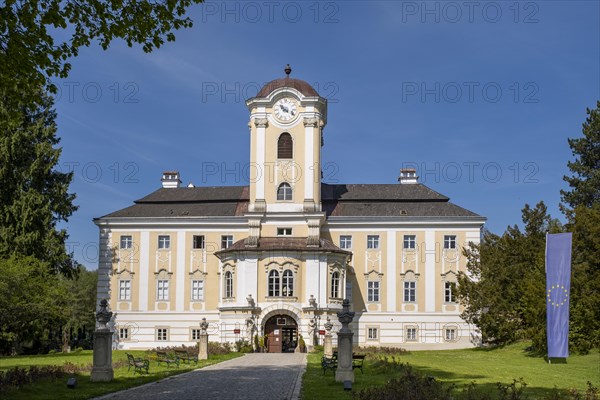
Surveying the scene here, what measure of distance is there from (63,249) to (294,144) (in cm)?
1603

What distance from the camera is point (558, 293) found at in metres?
33.2

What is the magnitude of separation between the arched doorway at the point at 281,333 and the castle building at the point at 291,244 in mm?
3205

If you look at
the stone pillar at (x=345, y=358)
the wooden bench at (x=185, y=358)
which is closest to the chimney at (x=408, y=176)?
the wooden bench at (x=185, y=358)

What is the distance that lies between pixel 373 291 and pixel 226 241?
1018 cm

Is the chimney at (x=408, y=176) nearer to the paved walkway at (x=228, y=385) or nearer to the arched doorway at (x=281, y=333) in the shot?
the arched doorway at (x=281, y=333)

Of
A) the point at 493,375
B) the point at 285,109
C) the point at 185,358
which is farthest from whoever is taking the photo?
the point at 285,109

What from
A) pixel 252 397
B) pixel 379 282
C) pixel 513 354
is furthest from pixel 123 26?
pixel 379 282

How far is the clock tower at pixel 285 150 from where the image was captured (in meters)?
51.7

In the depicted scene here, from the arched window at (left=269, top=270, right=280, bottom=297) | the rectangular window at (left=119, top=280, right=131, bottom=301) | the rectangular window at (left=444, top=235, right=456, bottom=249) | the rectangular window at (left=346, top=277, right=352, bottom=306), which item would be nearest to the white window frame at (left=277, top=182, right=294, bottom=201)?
the arched window at (left=269, top=270, right=280, bottom=297)

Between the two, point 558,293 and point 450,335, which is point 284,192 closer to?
point 450,335

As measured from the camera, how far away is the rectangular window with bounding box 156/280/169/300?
52.3 meters

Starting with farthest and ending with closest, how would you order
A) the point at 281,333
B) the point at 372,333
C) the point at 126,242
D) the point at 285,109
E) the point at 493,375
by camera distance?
the point at 126,242 < the point at 285,109 < the point at 372,333 < the point at 281,333 < the point at 493,375

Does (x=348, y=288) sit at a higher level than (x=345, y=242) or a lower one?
lower

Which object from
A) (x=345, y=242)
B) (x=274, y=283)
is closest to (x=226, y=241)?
(x=274, y=283)
